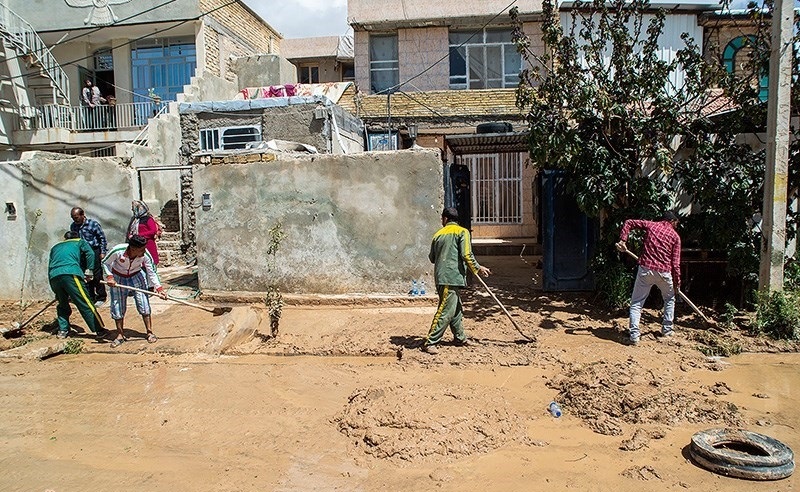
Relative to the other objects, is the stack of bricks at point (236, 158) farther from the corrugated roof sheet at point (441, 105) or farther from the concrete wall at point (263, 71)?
the concrete wall at point (263, 71)

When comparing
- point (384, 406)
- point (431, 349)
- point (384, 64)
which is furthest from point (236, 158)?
point (384, 64)

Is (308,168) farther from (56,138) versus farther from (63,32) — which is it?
(63,32)

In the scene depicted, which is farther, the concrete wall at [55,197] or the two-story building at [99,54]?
the two-story building at [99,54]

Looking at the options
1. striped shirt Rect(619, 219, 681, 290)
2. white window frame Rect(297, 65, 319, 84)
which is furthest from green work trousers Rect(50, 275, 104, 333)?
white window frame Rect(297, 65, 319, 84)

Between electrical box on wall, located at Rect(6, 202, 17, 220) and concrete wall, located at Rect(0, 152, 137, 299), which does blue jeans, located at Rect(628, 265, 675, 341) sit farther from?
electrical box on wall, located at Rect(6, 202, 17, 220)

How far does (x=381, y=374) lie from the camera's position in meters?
5.99

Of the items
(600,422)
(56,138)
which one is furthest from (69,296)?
(56,138)

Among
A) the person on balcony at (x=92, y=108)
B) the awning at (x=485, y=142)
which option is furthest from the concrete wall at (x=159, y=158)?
the awning at (x=485, y=142)

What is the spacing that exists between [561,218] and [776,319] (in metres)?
3.48

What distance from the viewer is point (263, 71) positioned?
735 inches

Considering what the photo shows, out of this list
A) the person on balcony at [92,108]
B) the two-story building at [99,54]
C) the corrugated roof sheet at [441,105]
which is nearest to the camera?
the corrugated roof sheet at [441,105]

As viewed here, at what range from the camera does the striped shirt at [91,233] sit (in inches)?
343

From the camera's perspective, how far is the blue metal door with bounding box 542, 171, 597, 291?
367 inches

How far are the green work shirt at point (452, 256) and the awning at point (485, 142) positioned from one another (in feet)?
15.1
